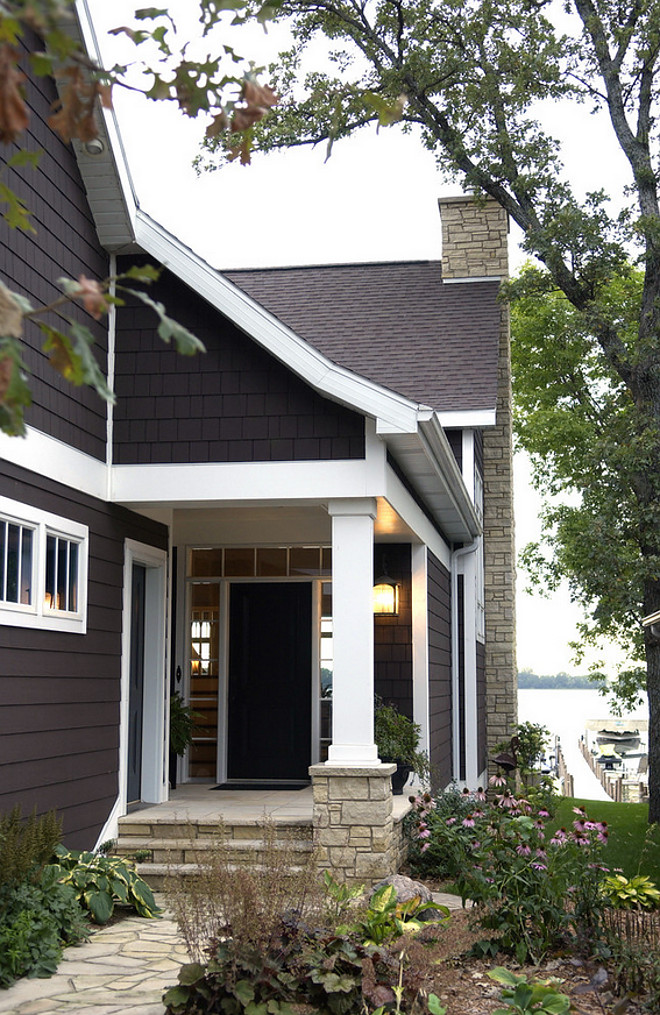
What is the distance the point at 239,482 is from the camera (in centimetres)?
770

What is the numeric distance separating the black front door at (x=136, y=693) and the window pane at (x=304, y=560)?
7.86 feet

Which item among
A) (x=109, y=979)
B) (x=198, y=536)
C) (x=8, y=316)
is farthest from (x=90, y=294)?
(x=198, y=536)

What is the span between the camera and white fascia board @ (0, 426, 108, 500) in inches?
250

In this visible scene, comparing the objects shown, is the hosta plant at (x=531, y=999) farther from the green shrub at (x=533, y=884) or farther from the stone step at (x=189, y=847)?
the stone step at (x=189, y=847)

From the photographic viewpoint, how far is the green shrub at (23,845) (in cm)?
547

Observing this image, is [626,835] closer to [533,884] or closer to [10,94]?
[533,884]

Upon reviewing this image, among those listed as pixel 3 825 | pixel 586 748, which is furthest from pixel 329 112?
pixel 586 748

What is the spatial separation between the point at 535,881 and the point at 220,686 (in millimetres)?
5828

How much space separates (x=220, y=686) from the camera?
1088cm

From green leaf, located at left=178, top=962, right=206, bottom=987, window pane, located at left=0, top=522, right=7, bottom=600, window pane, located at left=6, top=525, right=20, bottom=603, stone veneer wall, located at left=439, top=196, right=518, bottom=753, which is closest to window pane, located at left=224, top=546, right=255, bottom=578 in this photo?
stone veneer wall, located at left=439, top=196, right=518, bottom=753

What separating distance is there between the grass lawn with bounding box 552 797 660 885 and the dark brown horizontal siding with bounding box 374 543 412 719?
179cm

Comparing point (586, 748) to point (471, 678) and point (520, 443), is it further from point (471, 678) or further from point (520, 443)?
point (471, 678)

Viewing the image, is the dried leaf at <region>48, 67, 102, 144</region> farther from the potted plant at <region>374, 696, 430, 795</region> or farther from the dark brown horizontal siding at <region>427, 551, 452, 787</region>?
the dark brown horizontal siding at <region>427, 551, 452, 787</region>

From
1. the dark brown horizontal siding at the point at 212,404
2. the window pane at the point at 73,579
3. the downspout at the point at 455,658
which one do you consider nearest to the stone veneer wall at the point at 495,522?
the downspout at the point at 455,658
